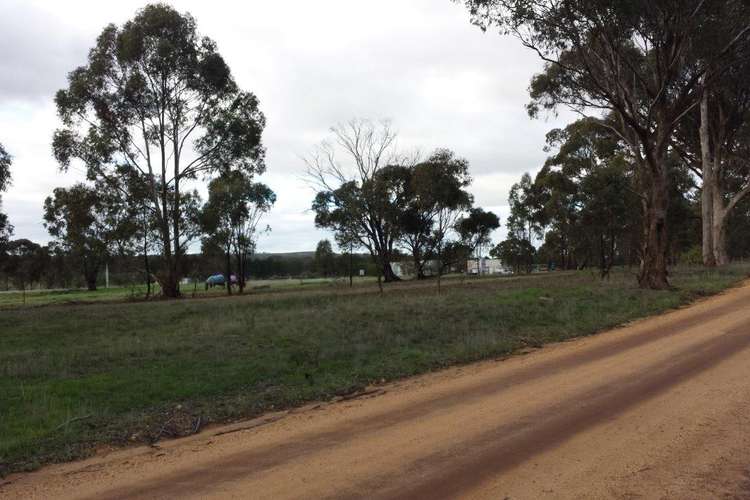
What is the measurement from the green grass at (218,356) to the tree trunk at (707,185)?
24330mm

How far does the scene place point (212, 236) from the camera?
43.1m

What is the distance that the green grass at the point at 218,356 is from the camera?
24.9 ft

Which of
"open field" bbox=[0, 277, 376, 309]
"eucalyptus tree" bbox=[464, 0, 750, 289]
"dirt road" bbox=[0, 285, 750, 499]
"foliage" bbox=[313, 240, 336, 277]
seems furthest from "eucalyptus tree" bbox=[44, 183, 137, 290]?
"foliage" bbox=[313, 240, 336, 277]

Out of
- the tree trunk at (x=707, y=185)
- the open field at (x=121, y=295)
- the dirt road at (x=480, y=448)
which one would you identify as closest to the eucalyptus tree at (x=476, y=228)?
the open field at (x=121, y=295)

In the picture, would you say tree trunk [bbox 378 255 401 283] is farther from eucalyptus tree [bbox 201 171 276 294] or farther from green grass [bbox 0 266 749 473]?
green grass [bbox 0 266 749 473]

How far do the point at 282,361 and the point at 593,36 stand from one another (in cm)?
1869

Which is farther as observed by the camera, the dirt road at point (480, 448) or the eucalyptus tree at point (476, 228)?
the eucalyptus tree at point (476, 228)

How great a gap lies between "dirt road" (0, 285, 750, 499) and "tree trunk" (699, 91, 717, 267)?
1432 inches

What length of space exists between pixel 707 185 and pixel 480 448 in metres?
42.2

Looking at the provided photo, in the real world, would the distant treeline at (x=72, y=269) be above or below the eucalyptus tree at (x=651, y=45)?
below

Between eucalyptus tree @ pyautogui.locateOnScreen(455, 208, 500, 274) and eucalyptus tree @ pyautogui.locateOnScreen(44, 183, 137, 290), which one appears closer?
eucalyptus tree @ pyautogui.locateOnScreen(44, 183, 137, 290)

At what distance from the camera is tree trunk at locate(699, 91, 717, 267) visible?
40844mm

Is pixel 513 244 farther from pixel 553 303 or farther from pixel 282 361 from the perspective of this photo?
pixel 282 361

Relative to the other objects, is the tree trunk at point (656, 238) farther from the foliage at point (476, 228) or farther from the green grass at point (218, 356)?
the foliage at point (476, 228)
